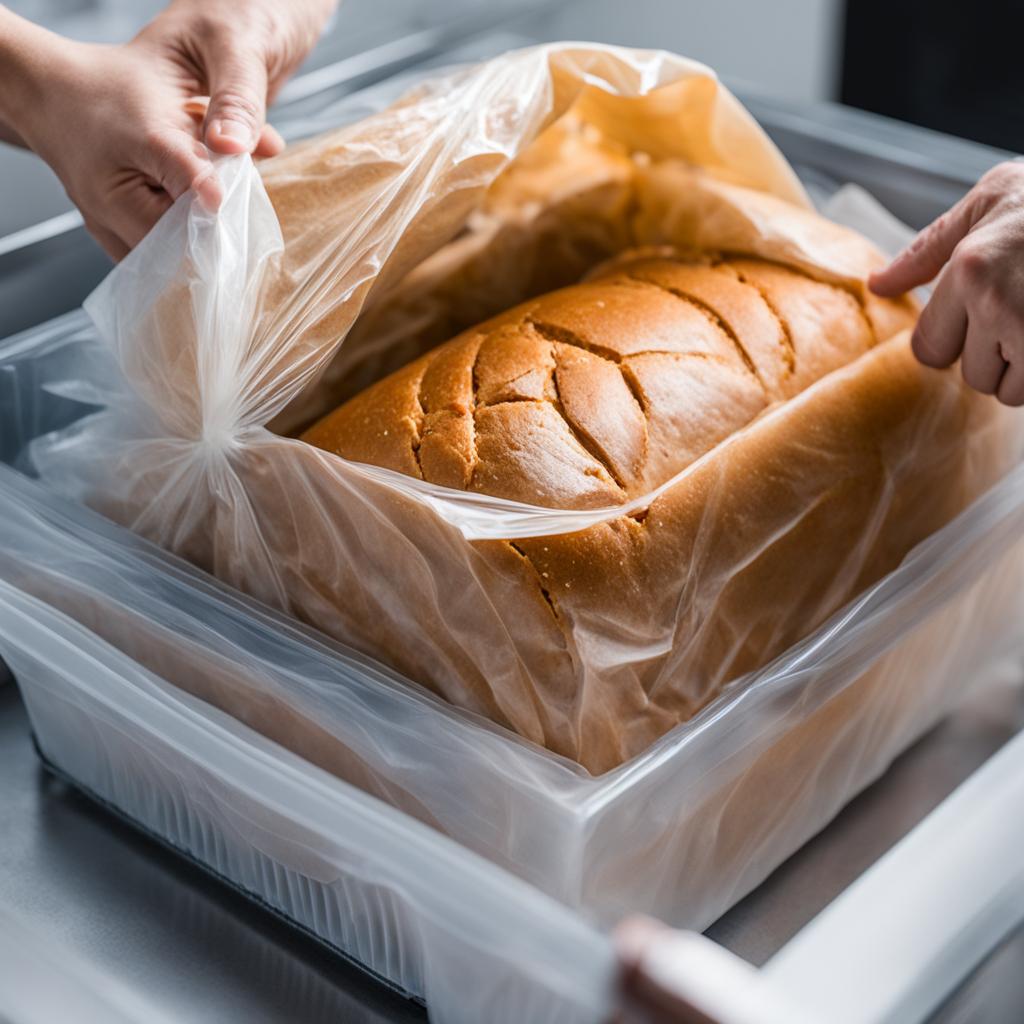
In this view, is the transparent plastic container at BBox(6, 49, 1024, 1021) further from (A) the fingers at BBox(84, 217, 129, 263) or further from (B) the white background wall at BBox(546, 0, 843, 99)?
(B) the white background wall at BBox(546, 0, 843, 99)

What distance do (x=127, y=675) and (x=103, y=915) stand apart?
166 millimetres

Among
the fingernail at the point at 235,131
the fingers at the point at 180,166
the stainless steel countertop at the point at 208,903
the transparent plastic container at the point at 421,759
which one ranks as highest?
the fingernail at the point at 235,131

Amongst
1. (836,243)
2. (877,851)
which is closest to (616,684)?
(877,851)

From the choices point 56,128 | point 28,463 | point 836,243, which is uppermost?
point 56,128

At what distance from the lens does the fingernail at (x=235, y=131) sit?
2.53 feet

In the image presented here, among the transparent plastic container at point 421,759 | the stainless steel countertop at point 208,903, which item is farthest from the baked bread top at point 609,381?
the stainless steel countertop at point 208,903

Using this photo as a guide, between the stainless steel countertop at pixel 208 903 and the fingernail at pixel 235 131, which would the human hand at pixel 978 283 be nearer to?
the stainless steel countertop at pixel 208 903

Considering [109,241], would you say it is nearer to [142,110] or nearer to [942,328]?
[142,110]

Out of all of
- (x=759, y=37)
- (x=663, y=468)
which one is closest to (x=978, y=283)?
(x=663, y=468)

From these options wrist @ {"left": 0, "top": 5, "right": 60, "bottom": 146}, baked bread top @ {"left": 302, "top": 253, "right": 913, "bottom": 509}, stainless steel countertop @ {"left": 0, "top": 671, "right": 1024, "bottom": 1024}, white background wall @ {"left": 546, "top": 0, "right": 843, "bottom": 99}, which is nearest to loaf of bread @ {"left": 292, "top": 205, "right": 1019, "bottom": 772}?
baked bread top @ {"left": 302, "top": 253, "right": 913, "bottom": 509}

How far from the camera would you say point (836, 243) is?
91cm

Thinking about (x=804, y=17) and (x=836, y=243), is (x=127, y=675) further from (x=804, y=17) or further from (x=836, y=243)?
(x=804, y=17)

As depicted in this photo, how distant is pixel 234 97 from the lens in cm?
80

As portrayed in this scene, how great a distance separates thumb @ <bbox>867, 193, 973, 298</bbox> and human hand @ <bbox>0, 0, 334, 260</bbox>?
0.39 meters
